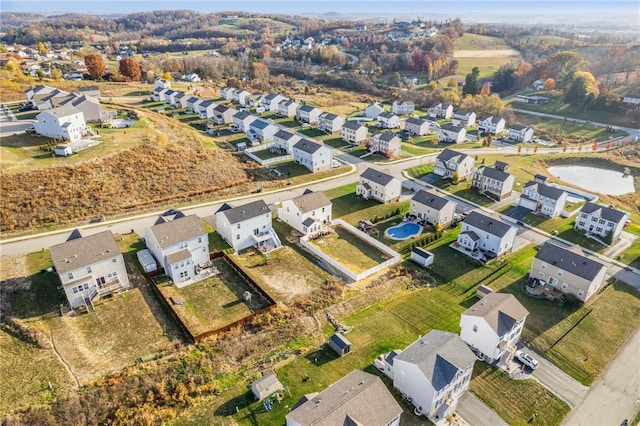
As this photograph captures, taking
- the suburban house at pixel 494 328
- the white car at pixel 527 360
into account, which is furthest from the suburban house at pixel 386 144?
the white car at pixel 527 360

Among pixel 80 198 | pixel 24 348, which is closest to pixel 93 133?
pixel 80 198

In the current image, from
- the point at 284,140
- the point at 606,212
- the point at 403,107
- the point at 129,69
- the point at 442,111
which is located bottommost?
the point at 442,111

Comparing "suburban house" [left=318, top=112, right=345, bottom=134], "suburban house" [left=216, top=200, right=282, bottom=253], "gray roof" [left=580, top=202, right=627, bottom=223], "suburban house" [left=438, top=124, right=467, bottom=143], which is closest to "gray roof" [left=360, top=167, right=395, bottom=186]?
"suburban house" [left=216, top=200, right=282, bottom=253]

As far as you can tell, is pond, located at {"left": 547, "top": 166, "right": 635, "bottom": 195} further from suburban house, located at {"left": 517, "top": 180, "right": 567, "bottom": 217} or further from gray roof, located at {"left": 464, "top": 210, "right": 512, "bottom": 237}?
gray roof, located at {"left": 464, "top": 210, "right": 512, "bottom": 237}

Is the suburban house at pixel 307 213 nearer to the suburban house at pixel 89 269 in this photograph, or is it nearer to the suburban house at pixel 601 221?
the suburban house at pixel 89 269

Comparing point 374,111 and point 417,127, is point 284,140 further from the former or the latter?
point 374,111

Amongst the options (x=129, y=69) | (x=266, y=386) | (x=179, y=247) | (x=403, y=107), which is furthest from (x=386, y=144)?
(x=129, y=69)
